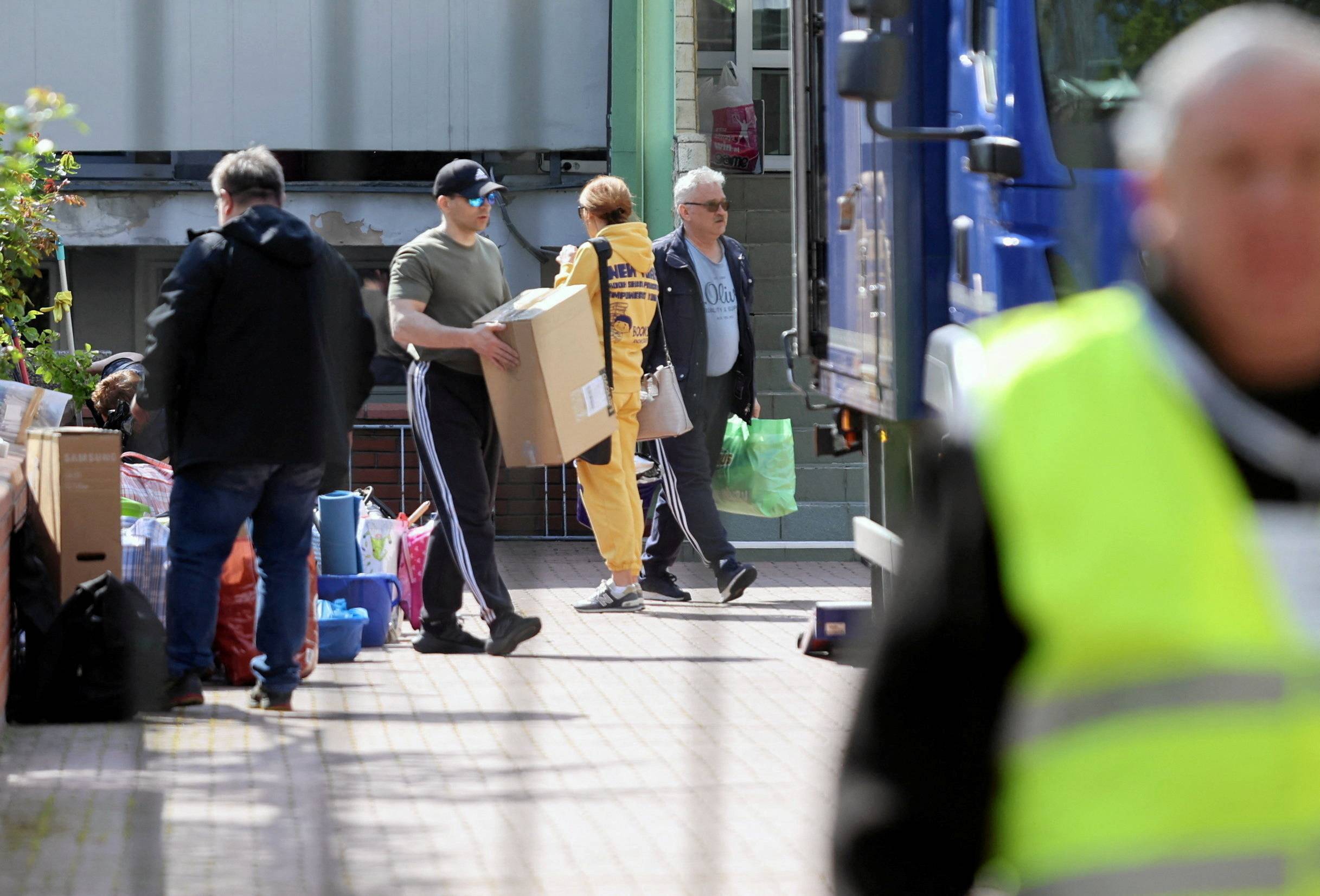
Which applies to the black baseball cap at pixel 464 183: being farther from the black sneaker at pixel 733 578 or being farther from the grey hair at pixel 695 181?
the black sneaker at pixel 733 578

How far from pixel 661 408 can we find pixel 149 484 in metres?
2.41

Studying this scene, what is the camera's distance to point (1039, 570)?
140cm

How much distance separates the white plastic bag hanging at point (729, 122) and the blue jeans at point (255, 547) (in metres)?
5.96

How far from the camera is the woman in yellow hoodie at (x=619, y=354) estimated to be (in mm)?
8648

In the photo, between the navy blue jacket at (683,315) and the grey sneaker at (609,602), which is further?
the navy blue jacket at (683,315)

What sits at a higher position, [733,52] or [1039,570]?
[733,52]

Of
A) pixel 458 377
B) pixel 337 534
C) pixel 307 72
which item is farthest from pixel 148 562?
pixel 307 72

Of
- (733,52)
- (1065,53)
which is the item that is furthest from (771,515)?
(1065,53)

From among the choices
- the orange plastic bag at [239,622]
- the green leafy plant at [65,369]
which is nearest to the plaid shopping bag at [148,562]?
the orange plastic bag at [239,622]

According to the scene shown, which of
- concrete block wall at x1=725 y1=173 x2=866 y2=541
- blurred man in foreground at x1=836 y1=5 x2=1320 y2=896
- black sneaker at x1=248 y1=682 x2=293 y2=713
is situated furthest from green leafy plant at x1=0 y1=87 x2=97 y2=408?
blurred man in foreground at x1=836 y1=5 x2=1320 y2=896

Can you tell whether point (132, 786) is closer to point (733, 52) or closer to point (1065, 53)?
point (1065, 53)

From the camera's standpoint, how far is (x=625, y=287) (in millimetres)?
8750

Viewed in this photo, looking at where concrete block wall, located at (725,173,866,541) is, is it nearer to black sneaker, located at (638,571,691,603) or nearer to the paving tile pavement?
black sneaker, located at (638,571,691,603)

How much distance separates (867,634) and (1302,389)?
20.0 feet
